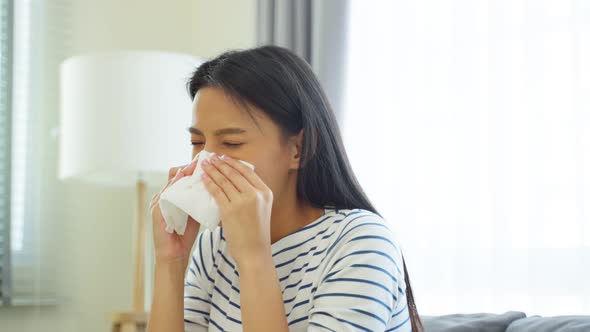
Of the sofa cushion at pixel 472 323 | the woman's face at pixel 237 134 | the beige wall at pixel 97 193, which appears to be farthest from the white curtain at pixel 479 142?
the woman's face at pixel 237 134

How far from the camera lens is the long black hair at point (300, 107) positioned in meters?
1.35

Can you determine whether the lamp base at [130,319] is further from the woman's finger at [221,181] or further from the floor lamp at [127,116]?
the woman's finger at [221,181]

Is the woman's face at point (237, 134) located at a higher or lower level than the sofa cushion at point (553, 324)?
higher

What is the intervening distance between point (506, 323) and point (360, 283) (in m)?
0.53

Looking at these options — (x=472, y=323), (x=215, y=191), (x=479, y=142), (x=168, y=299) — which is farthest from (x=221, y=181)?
(x=479, y=142)

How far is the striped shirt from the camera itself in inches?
46.4

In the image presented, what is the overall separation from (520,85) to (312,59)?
0.72 metres

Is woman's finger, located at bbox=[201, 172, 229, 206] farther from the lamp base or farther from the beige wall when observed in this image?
the beige wall

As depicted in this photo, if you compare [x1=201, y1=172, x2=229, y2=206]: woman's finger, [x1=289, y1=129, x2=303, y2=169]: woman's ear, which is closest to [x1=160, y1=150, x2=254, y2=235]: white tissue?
[x1=201, y1=172, x2=229, y2=206]: woman's finger

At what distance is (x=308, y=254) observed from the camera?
138cm

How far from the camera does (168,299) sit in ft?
4.77

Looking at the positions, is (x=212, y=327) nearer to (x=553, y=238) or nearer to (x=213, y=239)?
(x=213, y=239)

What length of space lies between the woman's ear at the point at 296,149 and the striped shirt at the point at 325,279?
0.11 meters

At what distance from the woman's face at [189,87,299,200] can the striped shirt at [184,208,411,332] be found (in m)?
0.14
